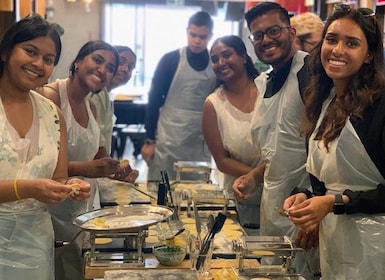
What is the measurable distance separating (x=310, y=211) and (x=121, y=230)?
566 mm

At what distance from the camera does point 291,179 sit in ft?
7.34

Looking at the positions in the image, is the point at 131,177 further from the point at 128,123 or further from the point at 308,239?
the point at 128,123

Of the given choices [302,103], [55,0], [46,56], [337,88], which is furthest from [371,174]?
[55,0]

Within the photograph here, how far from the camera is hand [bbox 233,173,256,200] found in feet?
7.74

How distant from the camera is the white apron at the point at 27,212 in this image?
1677mm

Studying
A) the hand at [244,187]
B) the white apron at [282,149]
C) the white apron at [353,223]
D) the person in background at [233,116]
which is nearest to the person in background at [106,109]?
the person in background at [233,116]

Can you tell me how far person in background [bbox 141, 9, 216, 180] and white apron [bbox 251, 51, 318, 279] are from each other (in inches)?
54.0

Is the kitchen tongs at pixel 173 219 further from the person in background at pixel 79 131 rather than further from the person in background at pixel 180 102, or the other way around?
the person in background at pixel 180 102

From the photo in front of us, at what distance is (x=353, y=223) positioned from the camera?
64.1 inches

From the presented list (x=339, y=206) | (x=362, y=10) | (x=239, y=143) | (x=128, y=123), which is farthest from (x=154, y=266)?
(x=128, y=123)

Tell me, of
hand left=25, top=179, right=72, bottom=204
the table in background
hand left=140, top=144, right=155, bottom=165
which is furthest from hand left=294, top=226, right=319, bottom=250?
the table in background

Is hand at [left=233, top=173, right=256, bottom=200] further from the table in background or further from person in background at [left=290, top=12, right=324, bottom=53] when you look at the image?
the table in background

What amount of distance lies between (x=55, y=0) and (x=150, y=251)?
4.72m

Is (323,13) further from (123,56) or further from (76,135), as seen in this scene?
(76,135)
